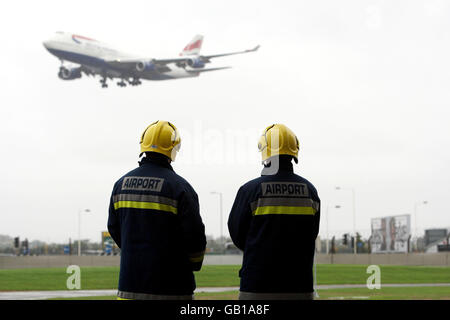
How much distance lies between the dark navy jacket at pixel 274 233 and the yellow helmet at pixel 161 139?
0.69 meters

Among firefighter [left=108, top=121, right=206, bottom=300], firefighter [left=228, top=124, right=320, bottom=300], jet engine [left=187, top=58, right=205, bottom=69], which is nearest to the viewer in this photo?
firefighter [left=108, top=121, right=206, bottom=300]

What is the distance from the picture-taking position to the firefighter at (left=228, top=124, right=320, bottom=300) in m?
6.14

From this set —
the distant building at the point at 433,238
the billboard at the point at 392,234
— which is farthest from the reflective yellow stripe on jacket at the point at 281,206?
the distant building at the point at 433,238

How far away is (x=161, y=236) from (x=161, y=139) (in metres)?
0.86

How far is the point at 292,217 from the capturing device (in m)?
6.23

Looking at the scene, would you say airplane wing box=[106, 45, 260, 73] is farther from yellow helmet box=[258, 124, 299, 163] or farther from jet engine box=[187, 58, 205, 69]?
yellow helmet box=[258, 124, 299, 163]

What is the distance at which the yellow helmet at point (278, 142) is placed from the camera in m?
6.51

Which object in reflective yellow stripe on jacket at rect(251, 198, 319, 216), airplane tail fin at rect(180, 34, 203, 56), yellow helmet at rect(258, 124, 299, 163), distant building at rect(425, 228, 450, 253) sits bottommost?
distant building at rect(425, 228, 450, 253)

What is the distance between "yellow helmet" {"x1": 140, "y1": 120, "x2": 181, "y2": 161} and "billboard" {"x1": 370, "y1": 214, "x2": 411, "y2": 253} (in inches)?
2701

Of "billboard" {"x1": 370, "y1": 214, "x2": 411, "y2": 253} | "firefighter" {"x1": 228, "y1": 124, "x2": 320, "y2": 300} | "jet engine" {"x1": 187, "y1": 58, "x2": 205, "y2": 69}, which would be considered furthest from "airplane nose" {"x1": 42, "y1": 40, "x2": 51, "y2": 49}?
"firefighter" {"x1": 228, "y1": 124, "x2": 320, "y2": 300}

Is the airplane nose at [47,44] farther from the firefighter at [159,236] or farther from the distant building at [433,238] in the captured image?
the firefighter at [159,236]
